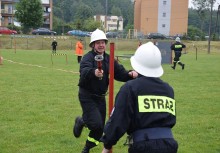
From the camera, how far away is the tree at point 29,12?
6031 centimetres

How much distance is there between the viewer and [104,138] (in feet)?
11.8

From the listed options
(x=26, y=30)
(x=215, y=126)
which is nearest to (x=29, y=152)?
(x=215, y=126)

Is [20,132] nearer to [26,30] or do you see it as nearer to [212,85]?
[212,85]

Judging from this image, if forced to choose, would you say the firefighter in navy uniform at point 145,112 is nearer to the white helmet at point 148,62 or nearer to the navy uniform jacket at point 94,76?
the white helmet at point 148,62

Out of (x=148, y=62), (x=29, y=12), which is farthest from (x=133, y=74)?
(x=29, y=12)

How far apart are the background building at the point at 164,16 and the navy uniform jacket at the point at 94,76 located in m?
84.2

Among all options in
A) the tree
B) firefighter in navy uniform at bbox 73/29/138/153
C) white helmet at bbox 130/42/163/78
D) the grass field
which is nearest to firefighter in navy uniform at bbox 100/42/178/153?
white helmet at bbox 130/42/163/78

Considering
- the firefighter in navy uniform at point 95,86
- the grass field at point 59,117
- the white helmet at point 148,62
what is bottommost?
the grass field at point 59,117

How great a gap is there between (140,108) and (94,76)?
6.88ft

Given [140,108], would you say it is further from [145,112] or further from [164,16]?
[164,16]

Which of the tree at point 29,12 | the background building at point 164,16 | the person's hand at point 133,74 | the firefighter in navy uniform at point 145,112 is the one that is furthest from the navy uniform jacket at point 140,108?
the background building at point 164,16

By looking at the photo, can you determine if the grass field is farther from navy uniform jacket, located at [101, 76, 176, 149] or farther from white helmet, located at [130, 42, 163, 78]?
white helmet, located at [130, 42, 163, 78]

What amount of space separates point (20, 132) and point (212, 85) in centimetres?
953

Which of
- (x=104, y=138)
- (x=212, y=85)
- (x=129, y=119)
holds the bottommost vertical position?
(x=212, y=85)
